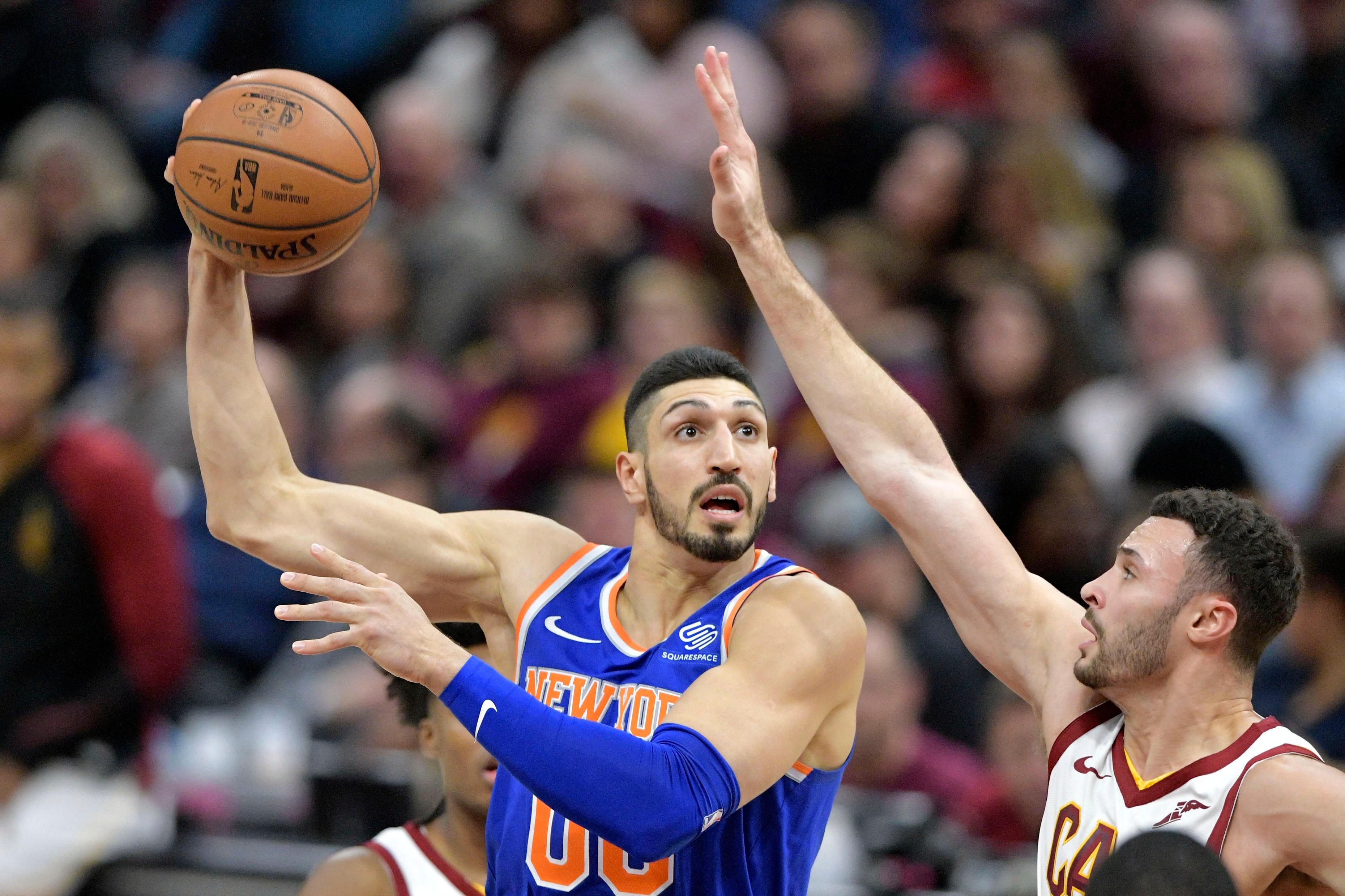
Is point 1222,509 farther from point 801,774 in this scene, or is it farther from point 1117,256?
point 1117,256

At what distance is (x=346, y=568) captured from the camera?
3.86 m

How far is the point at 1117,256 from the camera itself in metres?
9.38

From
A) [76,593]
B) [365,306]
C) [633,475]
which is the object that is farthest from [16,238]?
[633,475]

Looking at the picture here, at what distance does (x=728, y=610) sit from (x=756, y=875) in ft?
2.12

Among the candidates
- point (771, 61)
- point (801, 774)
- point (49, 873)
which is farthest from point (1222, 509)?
point (771, 61)

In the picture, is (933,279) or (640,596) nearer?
(640,596)

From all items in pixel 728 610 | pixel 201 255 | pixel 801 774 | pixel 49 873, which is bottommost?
pixel 49 873

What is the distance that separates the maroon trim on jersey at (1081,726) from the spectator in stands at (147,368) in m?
6.29

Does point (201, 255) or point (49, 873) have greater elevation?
point (201, 255)

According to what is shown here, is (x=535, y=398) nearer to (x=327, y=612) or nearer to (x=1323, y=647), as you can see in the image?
(x=1323, y=647)

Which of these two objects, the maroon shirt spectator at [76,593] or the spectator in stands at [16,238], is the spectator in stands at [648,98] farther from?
the maroon shirt spectator at [76,593]

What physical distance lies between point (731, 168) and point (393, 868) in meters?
2.05

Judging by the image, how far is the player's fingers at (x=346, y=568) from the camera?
382 cm

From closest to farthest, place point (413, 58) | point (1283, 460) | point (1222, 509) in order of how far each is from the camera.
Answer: point (1222, 509), point (1283, 460), point (413, 58)
